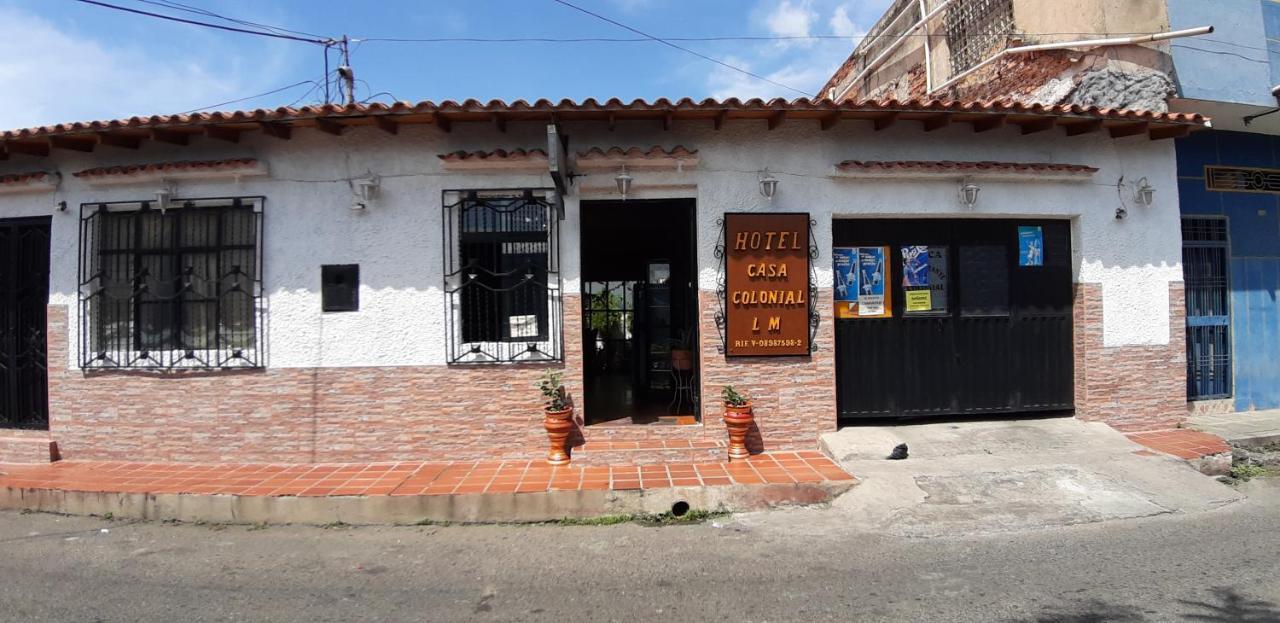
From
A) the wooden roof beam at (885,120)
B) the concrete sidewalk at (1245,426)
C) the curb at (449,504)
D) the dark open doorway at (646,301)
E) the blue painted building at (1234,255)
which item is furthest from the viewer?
the blue painted building at (1234,255)

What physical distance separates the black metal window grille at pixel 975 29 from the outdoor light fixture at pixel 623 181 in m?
6.44

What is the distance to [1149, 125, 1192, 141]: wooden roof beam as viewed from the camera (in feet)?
21.4

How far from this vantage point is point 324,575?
3.99m

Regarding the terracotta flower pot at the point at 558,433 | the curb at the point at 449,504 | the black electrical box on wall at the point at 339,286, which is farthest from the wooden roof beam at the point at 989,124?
the black electrical box on wall at the point at 339,286

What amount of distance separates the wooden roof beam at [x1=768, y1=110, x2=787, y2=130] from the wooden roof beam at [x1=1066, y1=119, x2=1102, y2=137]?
3.25 m

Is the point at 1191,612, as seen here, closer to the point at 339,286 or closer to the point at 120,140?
the point at 339,286

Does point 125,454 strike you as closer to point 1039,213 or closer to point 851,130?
point 851,130

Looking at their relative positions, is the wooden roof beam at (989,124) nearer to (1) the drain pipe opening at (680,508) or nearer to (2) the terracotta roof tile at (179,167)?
(1) the drain pipe opening at (680,508)

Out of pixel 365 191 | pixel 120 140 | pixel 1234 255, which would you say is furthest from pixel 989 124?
pixel 120 140

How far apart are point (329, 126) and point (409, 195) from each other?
98 cm

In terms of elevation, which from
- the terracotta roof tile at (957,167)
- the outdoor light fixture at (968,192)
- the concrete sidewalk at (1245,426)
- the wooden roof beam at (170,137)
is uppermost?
the wooden roof beam at (170,137)

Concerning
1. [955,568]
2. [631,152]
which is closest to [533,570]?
[955,568]

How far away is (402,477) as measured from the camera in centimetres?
555

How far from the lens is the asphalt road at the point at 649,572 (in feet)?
11.1
